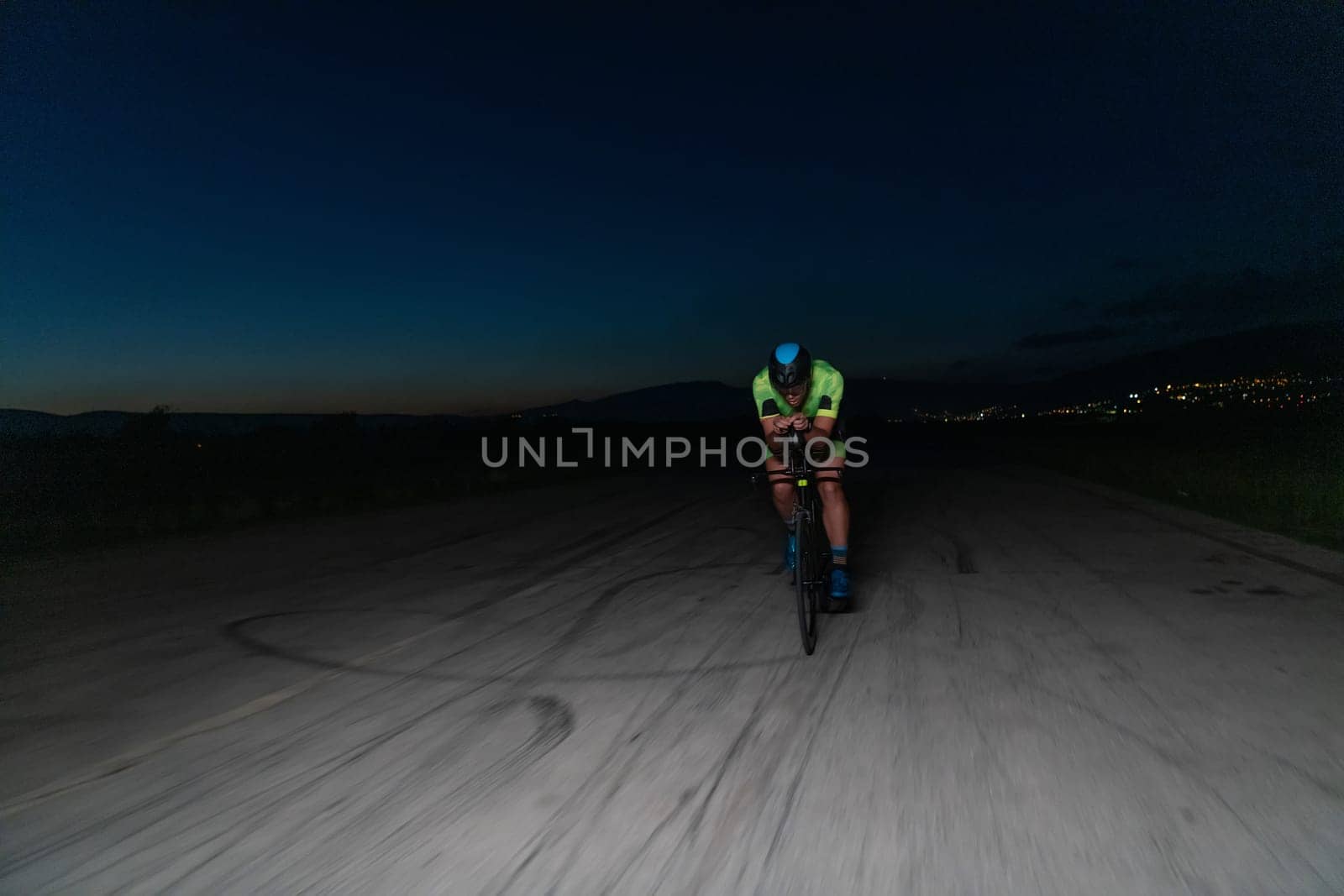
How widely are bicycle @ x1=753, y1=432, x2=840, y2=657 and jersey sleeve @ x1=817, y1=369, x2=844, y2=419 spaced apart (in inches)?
9.9

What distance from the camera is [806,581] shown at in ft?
19.4

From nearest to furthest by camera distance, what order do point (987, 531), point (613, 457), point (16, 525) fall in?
point (987, 531) → point (16, 525) → point (613, 457)

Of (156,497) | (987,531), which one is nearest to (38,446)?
(156,497)

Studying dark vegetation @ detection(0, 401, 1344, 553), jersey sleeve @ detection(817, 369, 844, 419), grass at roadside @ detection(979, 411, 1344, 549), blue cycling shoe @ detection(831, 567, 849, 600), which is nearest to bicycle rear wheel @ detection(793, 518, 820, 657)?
blue cycling shoe @ detection(831, 567, 849, 600)

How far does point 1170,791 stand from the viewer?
11.5ft

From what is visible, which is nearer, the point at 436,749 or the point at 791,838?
the point at 791,838

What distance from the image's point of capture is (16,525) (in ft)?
48.2

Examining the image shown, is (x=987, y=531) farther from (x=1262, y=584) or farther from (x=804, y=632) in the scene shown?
(x=804, y=632)

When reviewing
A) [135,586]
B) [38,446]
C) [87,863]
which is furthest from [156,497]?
[87,863]

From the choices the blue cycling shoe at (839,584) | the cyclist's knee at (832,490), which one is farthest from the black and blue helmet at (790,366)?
the blue cycling shoe at (839,584)

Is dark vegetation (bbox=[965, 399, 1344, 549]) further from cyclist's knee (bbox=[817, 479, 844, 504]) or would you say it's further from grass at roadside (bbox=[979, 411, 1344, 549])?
cyclist's knee (bbox=[817, 479, 844, 504])

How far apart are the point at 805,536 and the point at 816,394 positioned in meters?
1.00

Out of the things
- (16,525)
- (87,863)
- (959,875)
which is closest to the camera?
(959,875)

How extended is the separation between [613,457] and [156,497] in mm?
19390
